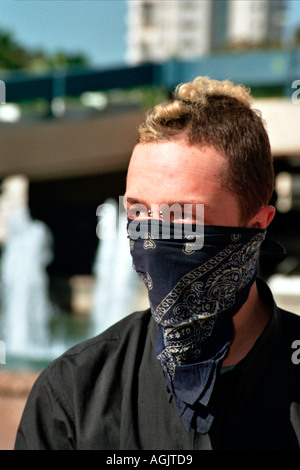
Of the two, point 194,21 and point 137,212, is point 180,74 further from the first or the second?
point 194,21

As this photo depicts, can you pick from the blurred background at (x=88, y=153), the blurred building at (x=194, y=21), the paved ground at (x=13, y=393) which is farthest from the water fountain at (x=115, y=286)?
the blurred building at (x=194, y=21)

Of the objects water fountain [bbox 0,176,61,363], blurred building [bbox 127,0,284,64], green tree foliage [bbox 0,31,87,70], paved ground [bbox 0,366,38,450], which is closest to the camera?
paved ground [bbox 0,366,38,450]

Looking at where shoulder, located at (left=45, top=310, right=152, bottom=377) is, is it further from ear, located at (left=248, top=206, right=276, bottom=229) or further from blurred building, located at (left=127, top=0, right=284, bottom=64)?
blurred building, located at (left=127, top=0, right=284, bottom=64)

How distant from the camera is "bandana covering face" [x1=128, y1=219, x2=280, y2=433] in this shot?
1.58 metres

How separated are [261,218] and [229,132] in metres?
0.24

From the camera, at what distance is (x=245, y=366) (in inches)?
64.9

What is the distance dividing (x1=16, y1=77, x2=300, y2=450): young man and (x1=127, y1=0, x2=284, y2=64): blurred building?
397 ft

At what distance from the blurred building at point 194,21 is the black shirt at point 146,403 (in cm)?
12097

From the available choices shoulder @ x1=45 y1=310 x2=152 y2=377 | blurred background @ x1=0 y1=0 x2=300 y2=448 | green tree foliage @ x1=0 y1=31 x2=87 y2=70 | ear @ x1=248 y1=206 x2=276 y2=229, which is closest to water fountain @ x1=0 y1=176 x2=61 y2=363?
blurred background @ x1=0 y1=0 x2=300 y2=448

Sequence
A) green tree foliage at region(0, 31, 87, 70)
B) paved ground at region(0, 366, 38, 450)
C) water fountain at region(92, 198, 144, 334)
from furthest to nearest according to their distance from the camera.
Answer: green tree foliage at region(0, 31, 87, 70), water fountain at region(92, 198, 144, 334), paved ground at region(0, 366, 38, 450)

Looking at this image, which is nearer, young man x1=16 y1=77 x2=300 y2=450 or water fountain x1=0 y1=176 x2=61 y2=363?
young man x1=16 y1=77 x2=300 y2=450

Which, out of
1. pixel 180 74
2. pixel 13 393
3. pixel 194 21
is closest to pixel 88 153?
pixel 180 74

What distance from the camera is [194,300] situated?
63.3 inches

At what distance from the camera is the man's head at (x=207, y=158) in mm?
1548
